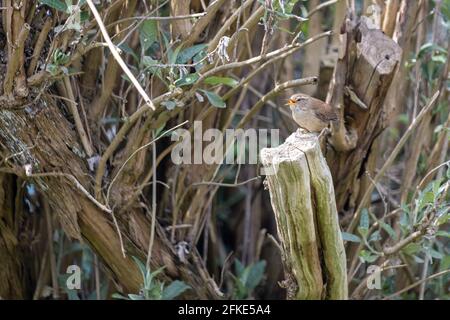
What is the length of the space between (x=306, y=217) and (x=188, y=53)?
66cm

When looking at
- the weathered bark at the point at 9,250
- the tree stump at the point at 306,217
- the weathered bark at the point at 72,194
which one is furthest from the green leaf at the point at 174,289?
the weathered bark at the point at 9,250

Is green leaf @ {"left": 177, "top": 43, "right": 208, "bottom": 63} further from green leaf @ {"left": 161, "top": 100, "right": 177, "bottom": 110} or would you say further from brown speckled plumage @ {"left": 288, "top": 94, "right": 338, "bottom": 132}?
brown speckled plumage @ {"left": 288, "top": 94, "right": 338, "bottom": 132}

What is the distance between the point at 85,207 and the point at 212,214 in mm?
997

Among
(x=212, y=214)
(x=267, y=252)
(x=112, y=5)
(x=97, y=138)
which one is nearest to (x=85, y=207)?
(x=97, y=138)

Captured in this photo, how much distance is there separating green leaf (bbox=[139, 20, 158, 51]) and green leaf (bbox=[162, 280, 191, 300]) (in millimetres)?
894

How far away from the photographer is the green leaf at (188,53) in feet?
8.16

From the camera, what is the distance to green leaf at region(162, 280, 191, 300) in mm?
2795

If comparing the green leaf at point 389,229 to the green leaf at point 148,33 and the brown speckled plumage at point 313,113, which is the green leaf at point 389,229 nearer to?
the brown speckled plumage at point 313,113

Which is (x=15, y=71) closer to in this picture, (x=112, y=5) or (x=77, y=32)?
(x=77, y=32)

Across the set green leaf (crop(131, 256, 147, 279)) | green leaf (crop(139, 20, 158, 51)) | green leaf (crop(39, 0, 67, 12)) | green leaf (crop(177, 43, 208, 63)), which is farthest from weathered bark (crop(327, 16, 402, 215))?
green leaf (crop(39, 0, 67, 12))

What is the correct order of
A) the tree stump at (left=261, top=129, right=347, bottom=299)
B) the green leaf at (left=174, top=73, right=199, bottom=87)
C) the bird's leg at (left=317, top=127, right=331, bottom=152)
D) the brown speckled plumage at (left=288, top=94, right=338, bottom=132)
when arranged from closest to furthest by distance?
the tree stump at (left=261, top=129, right=347, bottom=299)
the green leaf at (left=174, top=73, right=199, bottom=87)
the brown speckled plumage at (left=288, top=94, right=338, bottom=132)
the bird's leg at (left=317, top=127, right=331, bottom=152)

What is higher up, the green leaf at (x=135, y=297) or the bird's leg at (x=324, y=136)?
the bird's leg at (x=324, y=136)

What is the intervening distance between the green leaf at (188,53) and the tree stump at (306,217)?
1.41 ft

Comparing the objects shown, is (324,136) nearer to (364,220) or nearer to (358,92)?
(358,92)
